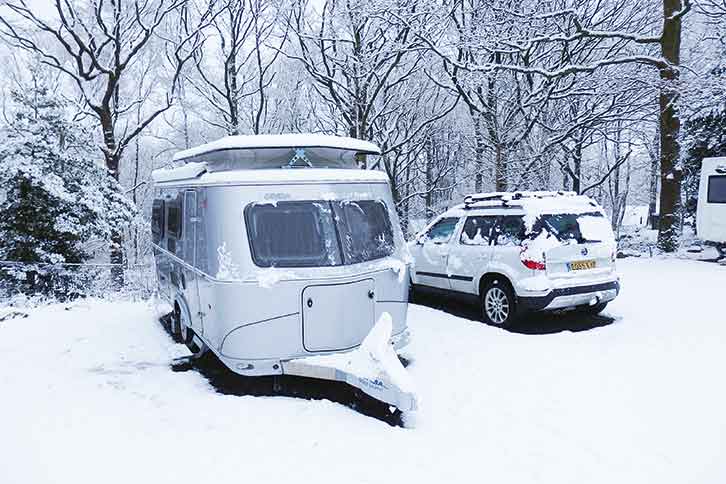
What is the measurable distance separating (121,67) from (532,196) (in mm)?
15590

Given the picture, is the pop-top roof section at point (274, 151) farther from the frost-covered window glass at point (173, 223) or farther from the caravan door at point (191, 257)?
the frost-covered window glass at point (173, 223)

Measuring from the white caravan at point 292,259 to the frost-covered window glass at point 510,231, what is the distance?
2.48 m

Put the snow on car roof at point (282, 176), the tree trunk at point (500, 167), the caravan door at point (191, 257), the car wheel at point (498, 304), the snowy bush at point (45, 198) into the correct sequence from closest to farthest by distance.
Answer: the snow on car roof at point (282, 176) → the caravan door at point (191, 257) → the car wheel at point (498, 304) → the snowy bush at point (45, 198) → the tree trunk at point (500, 167)

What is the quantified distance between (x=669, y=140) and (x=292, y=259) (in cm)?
1327

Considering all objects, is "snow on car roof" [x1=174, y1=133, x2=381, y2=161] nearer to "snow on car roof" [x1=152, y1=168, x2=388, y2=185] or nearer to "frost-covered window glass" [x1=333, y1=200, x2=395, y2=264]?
"snow on car roof" [x1=152, y1=168, x2=388, y2=185]

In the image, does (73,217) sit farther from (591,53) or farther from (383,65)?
(591,53)

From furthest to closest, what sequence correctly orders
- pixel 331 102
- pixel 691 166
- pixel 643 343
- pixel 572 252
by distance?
pixel 331 102 → pixel 691 166 → pixel 572 252 → pixel 643 343

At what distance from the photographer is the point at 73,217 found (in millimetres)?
12000

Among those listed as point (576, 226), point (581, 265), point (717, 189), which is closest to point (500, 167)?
point (717, 189)

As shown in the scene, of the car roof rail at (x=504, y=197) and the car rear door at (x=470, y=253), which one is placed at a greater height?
the car roof rail at (x=504, y=197)

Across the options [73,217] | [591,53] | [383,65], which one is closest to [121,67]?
[73,217]

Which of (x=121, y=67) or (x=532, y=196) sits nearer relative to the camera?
(x=532, y=196)

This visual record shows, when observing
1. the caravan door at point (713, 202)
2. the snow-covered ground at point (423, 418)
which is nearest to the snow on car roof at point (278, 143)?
the snow-covered ground at point (423, 418)

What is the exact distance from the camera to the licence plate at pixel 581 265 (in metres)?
7.29
